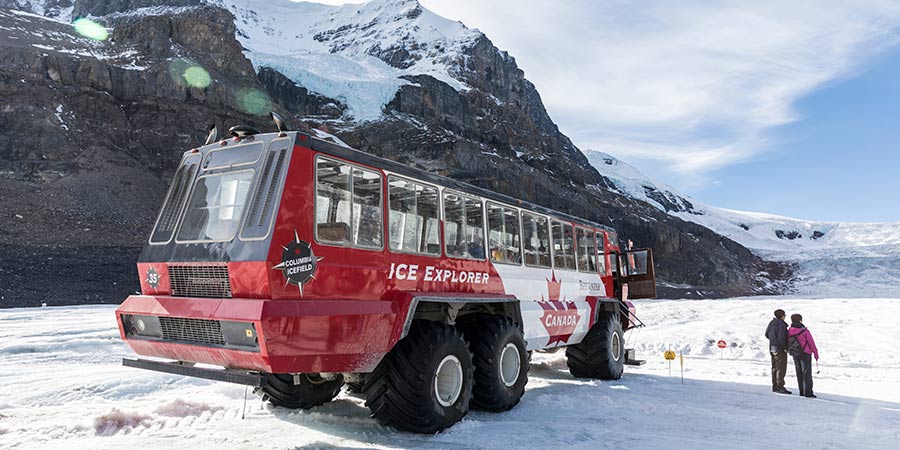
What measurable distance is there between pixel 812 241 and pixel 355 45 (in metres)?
132

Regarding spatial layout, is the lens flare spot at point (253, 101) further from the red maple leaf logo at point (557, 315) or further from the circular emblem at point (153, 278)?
the circular emblem at point (153, 278)

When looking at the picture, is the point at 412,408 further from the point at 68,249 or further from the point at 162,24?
the point at 162,24

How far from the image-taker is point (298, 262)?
5.46m

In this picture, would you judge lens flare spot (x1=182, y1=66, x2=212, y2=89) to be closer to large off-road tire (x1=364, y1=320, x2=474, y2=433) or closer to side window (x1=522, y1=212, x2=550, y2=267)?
side window (x1=522, y1=212, x2=550, y2=267)

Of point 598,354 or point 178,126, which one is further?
point 178,126

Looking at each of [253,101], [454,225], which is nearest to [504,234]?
[454,225]

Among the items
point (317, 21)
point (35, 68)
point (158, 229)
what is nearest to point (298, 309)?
point (158, 229)

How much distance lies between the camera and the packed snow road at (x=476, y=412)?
6023mm

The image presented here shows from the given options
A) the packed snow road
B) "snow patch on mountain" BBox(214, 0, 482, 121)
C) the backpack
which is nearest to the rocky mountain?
"snow patch on mountain" BBox(214, 0, 482, 121)

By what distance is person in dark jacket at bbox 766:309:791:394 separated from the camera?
1037cm

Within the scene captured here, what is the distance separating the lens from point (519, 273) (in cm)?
892

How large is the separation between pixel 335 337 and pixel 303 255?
2.82 ft

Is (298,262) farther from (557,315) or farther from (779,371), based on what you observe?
(779,371)

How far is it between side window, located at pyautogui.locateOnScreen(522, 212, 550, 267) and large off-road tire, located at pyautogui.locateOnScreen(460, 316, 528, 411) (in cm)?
154
